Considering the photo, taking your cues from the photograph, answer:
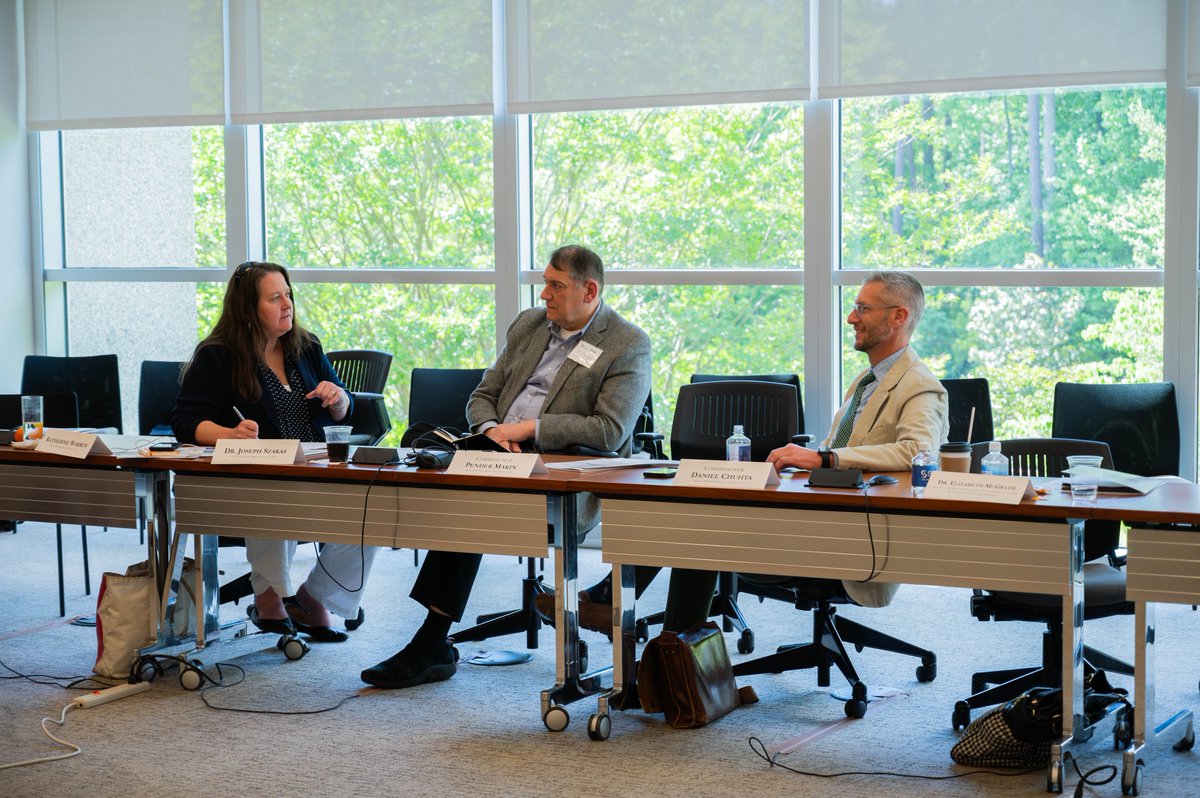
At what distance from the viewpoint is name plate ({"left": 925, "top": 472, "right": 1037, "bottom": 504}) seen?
9.69ft

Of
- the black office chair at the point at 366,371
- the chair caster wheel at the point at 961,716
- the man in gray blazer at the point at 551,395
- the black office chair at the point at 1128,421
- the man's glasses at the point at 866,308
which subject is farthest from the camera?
the black office chair at the point at 366,371

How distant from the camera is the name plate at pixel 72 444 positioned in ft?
13.2

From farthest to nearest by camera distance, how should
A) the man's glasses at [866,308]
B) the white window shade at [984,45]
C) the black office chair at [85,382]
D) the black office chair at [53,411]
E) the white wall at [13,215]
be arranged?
1. the white wall at [13,215]
2. the black office chair at [85,382]
3. the black office chair at [53,411]
4. the white window shade at [984,45]
5. the man's glasses at [866,308]

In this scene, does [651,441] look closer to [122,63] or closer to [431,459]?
[431,459]

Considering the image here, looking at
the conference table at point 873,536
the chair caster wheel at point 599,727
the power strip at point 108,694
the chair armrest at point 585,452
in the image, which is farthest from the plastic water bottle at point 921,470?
the power strip at point 108,694

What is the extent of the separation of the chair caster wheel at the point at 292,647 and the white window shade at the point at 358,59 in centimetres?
294

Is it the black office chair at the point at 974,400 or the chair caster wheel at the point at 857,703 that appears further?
the black office chair at the point at 974,400

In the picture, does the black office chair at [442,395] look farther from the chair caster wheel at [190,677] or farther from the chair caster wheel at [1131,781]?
the chair caster wheel at [1131,781]

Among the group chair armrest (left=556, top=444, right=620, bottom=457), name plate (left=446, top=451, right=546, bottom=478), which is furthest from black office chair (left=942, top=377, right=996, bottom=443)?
name plate (left=446, top=451, right=546, bottom=478)

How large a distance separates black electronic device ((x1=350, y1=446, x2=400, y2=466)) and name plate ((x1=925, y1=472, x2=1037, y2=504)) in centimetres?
154

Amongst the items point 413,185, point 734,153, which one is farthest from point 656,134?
point 413,185

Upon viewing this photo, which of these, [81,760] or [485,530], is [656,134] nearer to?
[485,530]

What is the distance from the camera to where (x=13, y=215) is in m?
7.12

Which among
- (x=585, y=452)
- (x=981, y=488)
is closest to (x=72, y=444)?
(x=585, y=452)
